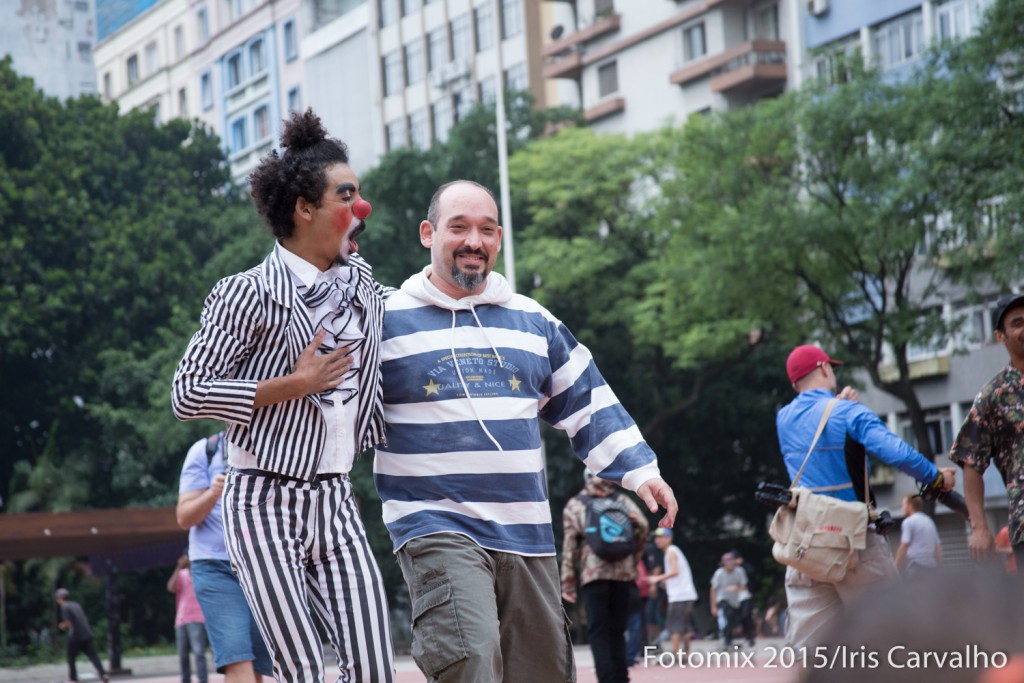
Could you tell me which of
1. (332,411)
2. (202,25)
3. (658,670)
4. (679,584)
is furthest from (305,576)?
(202,25)

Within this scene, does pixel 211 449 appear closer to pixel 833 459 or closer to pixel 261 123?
pixel 833 459

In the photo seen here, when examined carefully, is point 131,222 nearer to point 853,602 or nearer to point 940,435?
point 940,435

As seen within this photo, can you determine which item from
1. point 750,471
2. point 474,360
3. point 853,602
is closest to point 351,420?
point 474,360

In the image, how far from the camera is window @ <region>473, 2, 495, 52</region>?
62.1 m

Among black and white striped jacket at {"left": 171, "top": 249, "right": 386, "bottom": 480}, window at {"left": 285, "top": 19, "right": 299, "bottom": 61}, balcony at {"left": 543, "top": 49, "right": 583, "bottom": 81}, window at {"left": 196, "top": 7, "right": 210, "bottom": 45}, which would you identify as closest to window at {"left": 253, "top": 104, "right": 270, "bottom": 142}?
window at {"left": 285, "top": 19, "right": 299, "bottom": 61}

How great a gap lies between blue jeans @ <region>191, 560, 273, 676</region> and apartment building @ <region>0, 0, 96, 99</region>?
5775 centimetres

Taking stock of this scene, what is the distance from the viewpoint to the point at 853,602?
1790 mm

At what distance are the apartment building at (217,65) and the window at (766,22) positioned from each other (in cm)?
2690

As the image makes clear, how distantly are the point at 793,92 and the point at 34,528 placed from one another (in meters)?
16.5

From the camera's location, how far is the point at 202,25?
8044 cm

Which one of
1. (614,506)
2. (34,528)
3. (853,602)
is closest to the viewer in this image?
(853,602)

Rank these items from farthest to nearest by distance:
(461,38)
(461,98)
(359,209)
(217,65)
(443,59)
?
1. (217,65)
2. (443,59)
3. (461,38)
4. (461,98)
5. (359,209)

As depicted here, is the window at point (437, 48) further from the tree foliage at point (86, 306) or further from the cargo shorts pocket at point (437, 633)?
the cargo shorts pocket at point (437, 633)

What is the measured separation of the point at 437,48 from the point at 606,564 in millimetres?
55737
